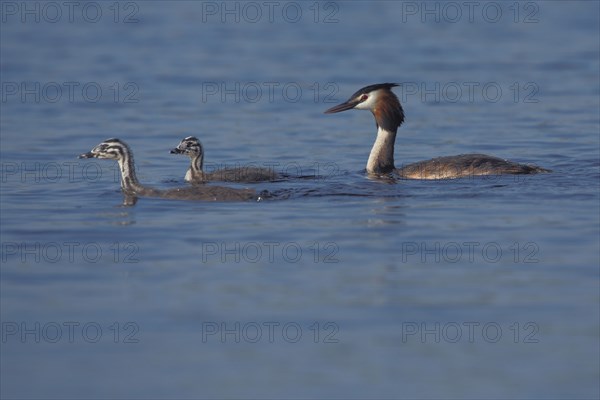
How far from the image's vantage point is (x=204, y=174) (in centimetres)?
1552

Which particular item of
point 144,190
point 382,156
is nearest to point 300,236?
point 144,190

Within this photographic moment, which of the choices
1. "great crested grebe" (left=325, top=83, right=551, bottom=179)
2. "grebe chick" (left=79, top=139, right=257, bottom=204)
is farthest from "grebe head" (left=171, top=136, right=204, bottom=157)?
"great crested grebe" (left=325, top=83, right=551, bottom=179)

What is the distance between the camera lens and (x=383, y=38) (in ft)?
106

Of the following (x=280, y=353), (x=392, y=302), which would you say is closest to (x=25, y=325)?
(x=280, y=353)

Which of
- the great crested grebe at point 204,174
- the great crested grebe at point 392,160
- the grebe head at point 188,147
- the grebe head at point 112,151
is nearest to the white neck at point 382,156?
the great crested grebe at point 392,160

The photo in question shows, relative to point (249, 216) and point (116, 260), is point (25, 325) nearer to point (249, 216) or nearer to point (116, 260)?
point (116, 260)

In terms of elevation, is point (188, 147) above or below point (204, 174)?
above

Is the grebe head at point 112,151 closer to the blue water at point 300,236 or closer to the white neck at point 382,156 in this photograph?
the blue water at point 300,236

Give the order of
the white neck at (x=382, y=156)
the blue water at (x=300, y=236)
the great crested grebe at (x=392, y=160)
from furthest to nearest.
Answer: the white neck at (x=382, y=156) < the great crested grebe at (x=392, y=160) < the blue water at (x=300, y=236)

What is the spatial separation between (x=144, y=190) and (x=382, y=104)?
12.1 ft

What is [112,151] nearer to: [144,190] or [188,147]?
[144,190]

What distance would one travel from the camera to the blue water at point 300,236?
8.91 meters

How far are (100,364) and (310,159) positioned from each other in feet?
30.3

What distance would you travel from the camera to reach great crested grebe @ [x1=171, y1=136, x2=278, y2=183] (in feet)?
49.6
